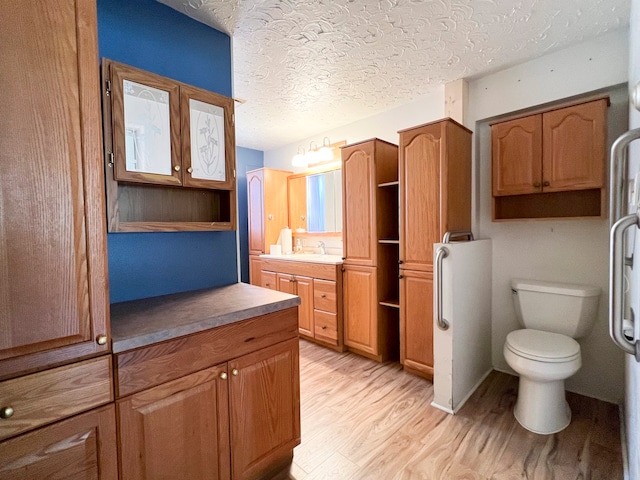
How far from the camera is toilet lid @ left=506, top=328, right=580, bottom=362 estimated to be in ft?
5.43

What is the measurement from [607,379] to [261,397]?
89.5 inches

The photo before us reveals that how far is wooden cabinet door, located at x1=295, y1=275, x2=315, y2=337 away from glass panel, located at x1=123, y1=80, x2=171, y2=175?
6.00 feet

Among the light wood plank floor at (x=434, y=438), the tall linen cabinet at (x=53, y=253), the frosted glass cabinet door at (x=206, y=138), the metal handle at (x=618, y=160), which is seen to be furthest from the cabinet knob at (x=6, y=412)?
the metal handle at (x=618, y=160)

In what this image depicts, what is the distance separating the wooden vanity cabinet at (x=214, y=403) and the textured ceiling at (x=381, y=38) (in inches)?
64.0

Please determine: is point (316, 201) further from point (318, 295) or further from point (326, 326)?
point (326, 326)

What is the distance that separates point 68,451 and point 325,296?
2105 millimetres

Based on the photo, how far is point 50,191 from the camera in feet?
2.72

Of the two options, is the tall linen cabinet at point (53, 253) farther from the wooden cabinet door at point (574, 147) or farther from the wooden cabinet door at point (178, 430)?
the wooden cabinet door at point (574, 147)

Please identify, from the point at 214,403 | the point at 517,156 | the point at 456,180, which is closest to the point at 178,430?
the point at 214,403

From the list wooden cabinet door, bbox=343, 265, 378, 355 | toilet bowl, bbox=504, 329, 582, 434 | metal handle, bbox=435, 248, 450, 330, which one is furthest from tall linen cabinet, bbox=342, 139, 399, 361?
toilet bowl, bbox=504, 329, 582, 434

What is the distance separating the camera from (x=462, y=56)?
2.02m

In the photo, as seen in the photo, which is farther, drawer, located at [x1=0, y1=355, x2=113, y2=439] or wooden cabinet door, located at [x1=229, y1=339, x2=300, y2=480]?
wooden cabinet door, located at [x1=229, y1=339, x2=300, y2=480]

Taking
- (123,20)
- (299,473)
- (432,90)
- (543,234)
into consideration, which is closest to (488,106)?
(432,90)

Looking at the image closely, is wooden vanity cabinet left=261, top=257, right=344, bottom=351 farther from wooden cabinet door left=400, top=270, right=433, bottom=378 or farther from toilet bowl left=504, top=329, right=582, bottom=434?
toilet bowl left=504, top=329, right=582, bottom=434
